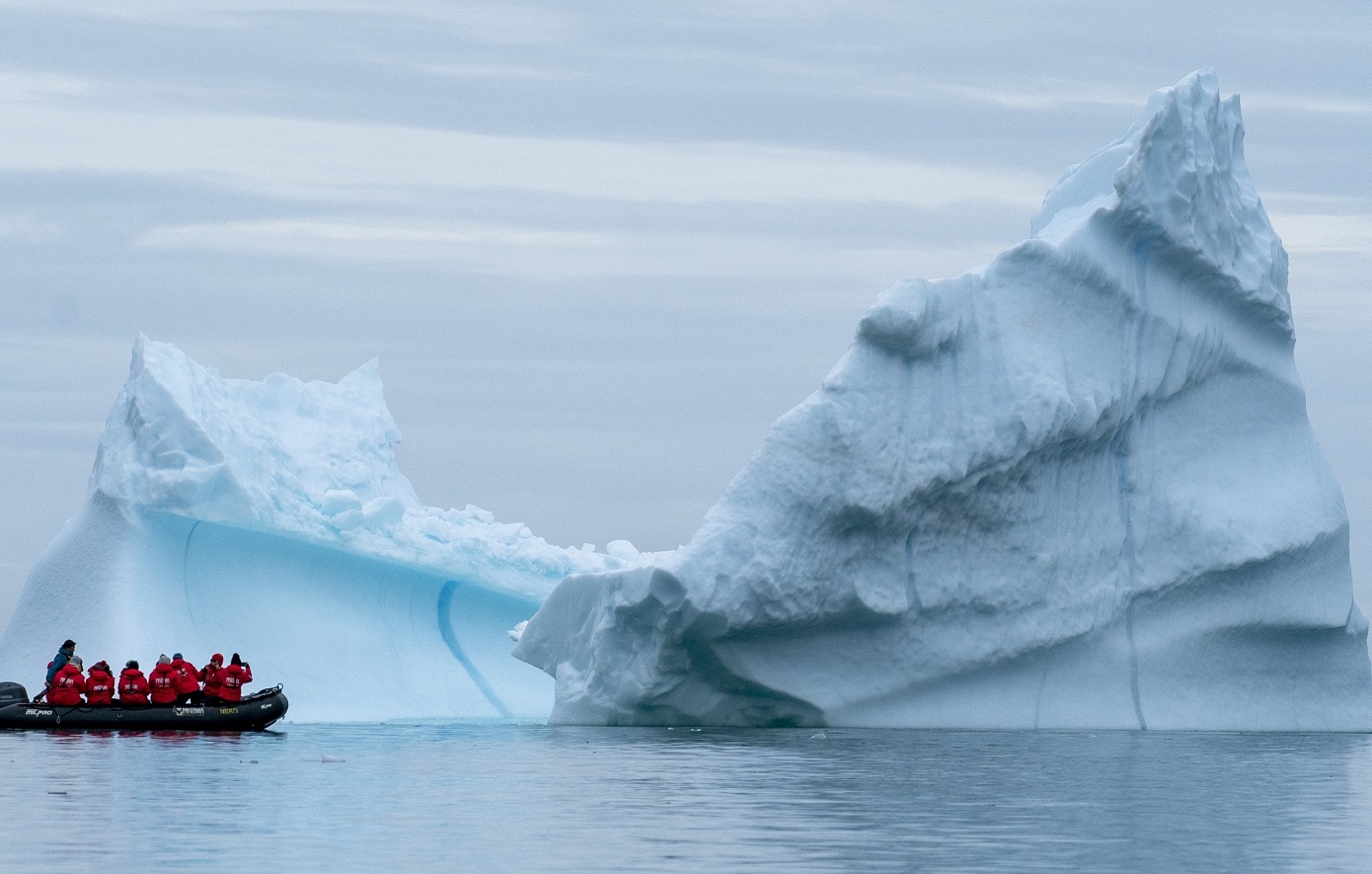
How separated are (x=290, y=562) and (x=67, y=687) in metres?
5.80

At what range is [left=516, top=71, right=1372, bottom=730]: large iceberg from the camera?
22.6 meters

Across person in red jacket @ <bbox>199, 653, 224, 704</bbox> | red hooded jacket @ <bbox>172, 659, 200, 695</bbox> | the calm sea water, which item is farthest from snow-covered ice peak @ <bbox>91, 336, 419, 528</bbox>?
the calm sea water

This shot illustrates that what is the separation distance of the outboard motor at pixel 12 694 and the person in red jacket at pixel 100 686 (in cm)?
84

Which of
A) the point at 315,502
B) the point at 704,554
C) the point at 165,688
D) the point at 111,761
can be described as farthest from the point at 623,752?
the point at 315,502

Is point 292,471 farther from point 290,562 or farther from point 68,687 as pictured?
point 68,687

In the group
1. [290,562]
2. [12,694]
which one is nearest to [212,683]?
[12,694]

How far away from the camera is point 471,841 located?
12.0 metres

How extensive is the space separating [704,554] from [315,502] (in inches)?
367

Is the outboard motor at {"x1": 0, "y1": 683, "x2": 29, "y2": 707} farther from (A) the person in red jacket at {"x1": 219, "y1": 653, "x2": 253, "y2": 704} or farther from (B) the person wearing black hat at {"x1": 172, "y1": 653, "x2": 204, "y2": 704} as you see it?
(A) the person in red jacket at {"x1": 219, "y1": 653, "x2": 253, "y2": 704}

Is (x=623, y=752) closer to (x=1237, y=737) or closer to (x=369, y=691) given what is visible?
(x=1237, y=737)

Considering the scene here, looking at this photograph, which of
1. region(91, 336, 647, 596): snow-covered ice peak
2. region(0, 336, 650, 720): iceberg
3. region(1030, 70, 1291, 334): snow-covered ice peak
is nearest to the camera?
region(1030, 70, 1291, 334): snow-covered ice peak

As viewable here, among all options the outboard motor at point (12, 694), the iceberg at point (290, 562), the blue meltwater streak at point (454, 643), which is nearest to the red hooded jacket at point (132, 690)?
the outboard motor at point (12, 694)

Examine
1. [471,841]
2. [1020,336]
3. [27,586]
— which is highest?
[1020,336]

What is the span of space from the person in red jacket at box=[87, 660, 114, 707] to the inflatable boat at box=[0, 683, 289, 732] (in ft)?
0.29
